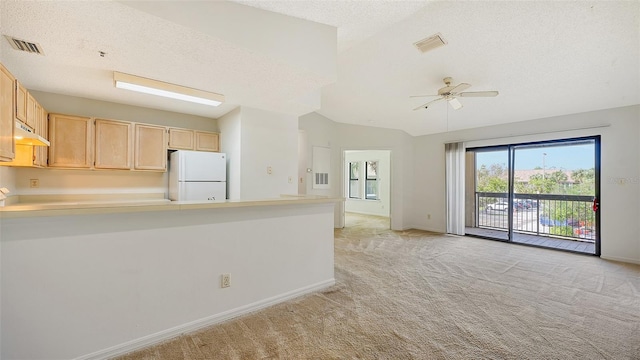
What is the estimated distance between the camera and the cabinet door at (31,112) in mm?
2731

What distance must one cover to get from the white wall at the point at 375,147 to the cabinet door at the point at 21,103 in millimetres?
4613

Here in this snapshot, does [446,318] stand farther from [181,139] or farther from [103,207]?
[181,139]

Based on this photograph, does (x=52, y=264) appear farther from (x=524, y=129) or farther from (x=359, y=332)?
(x=524, y=129)

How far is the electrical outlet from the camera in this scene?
7.29 feet

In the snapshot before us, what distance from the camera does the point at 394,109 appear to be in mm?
5344

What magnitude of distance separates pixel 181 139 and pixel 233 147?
2.81ft

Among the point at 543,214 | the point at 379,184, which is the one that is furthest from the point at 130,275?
the point at 379,184

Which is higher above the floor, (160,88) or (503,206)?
(160,88)

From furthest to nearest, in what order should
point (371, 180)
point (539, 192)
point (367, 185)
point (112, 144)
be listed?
1. point (367, 185)
2. point (371, 180)
3. point (539, 192)
4. point (112, 144)

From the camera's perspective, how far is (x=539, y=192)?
209 inches

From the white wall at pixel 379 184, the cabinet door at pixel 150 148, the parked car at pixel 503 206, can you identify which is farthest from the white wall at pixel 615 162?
the cabinet door at pixel 150 148

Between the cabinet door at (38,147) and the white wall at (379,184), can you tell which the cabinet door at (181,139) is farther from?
the white wall at (379,184)

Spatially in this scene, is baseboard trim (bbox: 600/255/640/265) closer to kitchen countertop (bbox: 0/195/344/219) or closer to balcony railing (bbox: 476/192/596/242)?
balcony railing (bbox: 476/192/596/242)

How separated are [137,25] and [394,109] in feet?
14.7
